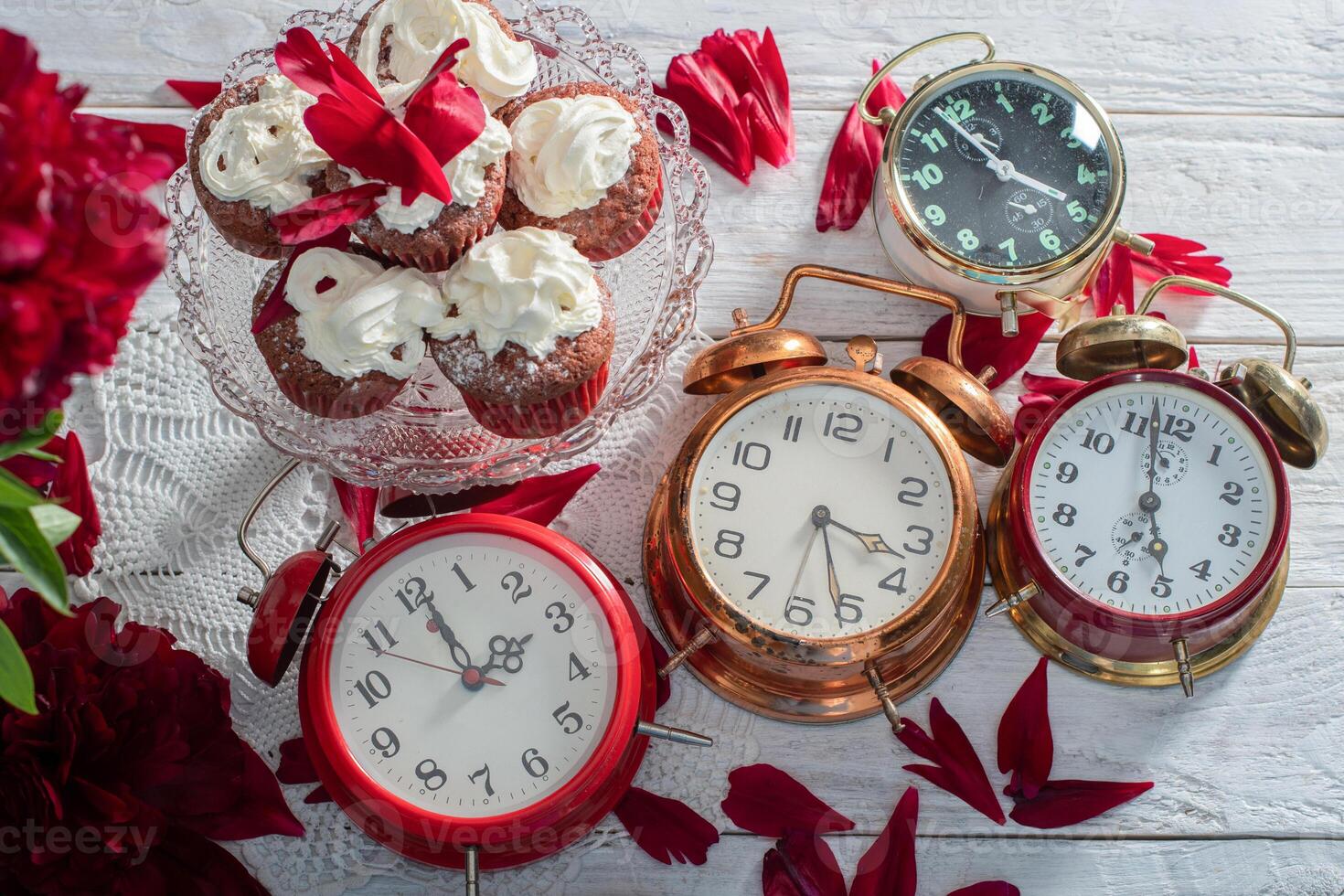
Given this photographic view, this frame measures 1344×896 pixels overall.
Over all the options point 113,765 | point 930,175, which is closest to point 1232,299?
point 930,175

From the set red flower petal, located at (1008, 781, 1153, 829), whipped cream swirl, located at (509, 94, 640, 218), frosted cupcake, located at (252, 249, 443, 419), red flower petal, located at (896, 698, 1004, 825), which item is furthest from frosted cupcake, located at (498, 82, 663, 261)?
red flower petal, located at (1008, 781, 1153, 829)

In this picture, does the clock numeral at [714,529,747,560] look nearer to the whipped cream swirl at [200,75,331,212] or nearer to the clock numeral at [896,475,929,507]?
the clock numeral at [896,475,929,507]

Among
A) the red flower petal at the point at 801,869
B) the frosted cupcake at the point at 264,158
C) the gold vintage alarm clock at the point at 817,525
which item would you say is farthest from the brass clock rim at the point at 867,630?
the frosted cupcake at the point at 264,158

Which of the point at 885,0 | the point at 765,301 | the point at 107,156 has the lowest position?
the point at 765,301

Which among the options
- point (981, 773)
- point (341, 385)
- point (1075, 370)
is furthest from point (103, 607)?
point (1075, 370)

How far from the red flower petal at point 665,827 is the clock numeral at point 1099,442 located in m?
0.55

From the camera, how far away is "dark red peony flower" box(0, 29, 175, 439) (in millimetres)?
528

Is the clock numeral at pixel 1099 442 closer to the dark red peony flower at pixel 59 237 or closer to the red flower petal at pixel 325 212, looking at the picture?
the red flower petal at pixel 325 212

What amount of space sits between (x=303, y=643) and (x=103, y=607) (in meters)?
0.19

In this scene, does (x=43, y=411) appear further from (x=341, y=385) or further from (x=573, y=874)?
(x=573, y=874)

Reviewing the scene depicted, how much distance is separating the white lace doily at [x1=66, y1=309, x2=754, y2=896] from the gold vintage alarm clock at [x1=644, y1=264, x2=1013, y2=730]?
2.5 inches

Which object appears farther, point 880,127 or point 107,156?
point 880,127

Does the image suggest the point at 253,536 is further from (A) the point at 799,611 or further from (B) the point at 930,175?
(B) the point at 930,175

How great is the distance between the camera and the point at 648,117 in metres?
1.04
